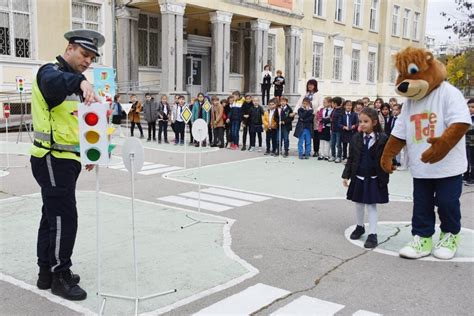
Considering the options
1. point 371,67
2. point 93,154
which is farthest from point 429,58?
point 371,67

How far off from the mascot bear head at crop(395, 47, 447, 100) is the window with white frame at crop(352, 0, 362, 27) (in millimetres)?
33905

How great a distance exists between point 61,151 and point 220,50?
2052cm

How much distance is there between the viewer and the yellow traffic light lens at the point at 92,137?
3.95 meters

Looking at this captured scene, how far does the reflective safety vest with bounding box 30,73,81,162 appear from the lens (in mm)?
4250

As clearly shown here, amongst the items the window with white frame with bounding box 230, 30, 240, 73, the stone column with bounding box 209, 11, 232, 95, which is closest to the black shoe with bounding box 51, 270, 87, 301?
the stone column with bounding box 209, 11, 232, 95

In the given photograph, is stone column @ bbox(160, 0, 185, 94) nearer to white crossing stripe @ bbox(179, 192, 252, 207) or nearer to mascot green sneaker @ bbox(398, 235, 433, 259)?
white crossing stripe @ bbox(179, 192, 252, 207)

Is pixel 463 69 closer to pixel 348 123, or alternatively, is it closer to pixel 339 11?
pixel 339 11

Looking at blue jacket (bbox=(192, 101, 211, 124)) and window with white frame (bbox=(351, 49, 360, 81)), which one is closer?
blue jacket (bbox=(192, 101, 211, 124))

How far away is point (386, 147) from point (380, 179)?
1.39 ft

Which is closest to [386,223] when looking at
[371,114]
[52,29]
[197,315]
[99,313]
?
[371,114]

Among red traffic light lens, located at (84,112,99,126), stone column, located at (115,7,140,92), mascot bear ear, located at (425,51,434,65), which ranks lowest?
red traffic light lens, located at (84,112,99,126)

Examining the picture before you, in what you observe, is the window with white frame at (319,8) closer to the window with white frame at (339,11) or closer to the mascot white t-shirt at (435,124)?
the window with white frame at (339,11)

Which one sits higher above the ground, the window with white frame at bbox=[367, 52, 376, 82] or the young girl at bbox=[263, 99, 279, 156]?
the window with white frame at bbox=[367, 52, 376, 82]

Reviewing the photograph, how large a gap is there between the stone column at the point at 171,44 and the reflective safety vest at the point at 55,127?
58.3 feet
